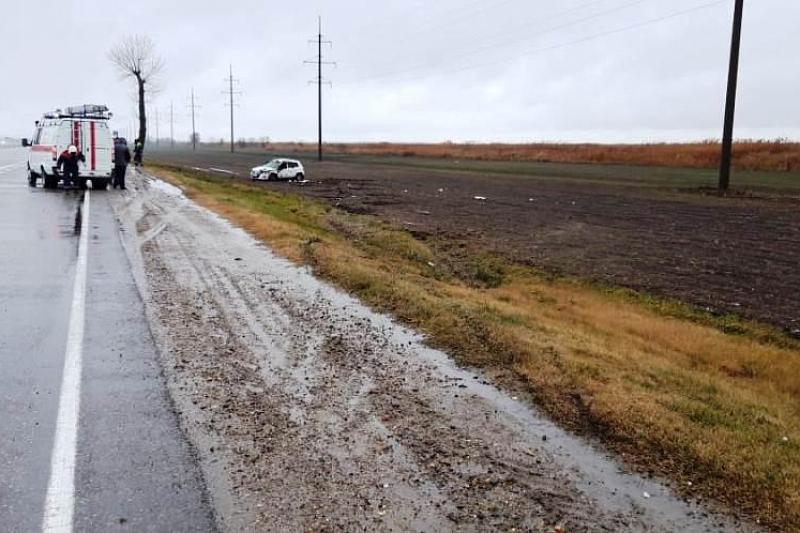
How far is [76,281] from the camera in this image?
9953 mm

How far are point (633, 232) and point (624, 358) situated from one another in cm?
1314

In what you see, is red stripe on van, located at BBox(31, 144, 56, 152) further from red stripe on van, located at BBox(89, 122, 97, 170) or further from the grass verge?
the grass verge

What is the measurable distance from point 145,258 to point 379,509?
29.9 feet

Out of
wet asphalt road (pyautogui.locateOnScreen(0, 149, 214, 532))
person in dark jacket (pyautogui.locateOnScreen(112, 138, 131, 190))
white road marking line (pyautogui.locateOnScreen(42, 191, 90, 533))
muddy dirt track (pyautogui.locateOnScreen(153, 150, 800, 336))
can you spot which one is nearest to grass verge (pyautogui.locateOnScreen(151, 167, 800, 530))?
muddy dirt track (pyautogui.locateOnScreen(153, 150, 800, 336))

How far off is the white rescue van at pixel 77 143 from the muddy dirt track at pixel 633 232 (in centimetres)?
873

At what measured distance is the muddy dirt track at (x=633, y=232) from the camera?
12.7m

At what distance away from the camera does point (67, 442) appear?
473cm

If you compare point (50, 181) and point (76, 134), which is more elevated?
point (76, 134)

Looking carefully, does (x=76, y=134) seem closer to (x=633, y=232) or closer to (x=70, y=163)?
(x=70, y=163)

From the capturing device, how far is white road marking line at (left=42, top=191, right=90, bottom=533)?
12.6 feet

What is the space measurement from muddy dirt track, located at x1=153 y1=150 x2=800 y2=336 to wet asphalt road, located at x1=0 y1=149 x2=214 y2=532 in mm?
8581

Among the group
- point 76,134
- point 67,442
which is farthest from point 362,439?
point 76,134

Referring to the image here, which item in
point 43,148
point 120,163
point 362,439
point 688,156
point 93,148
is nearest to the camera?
point 362,439

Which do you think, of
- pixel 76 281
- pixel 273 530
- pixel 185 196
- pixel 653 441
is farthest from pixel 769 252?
pixel 185 196
